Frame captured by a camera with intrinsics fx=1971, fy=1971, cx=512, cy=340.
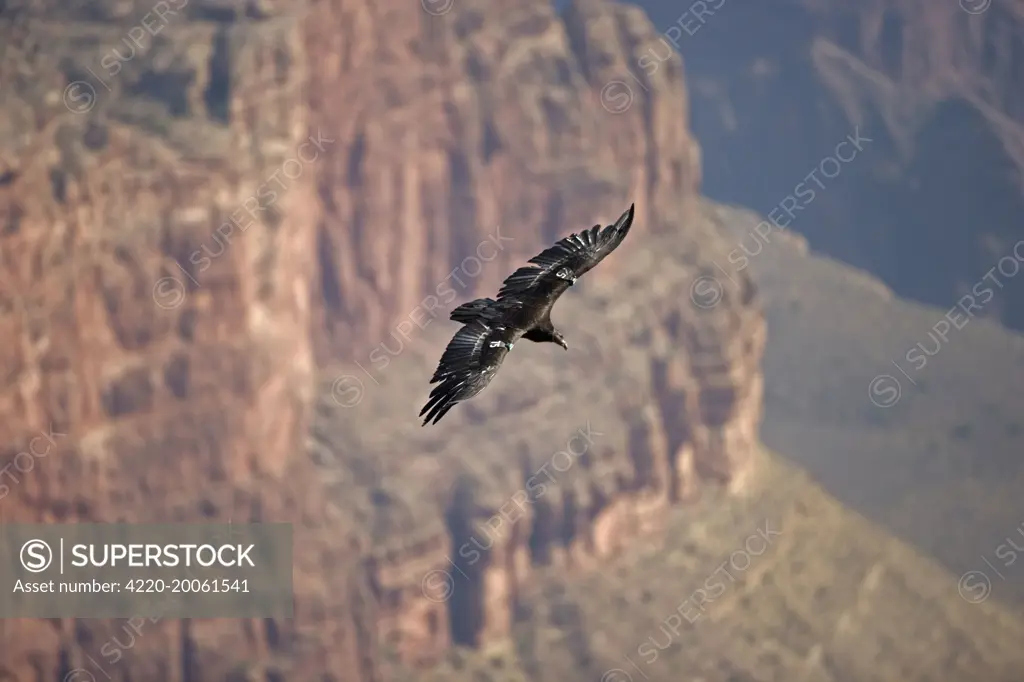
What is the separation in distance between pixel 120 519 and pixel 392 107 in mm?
43214

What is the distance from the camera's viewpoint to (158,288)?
15150 centimetres

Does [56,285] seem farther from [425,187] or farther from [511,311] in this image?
[511,311]

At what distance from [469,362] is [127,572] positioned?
360ft

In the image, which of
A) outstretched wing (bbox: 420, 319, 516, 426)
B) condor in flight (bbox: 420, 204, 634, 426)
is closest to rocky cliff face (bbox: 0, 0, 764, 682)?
condor in flight (bbox: 420, 204, 634, 426)

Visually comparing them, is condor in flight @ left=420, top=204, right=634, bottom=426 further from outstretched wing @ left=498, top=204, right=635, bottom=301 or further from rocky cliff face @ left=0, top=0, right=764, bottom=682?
rocky cliff face @ left=0, top=0, right=764, bottom=682

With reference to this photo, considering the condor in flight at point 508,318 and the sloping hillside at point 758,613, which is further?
the sloping hillside at point 758,613

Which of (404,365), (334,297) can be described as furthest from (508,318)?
(334,297)

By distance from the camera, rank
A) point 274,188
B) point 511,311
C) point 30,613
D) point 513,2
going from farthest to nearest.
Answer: point 513,2
point 274,188
point 30,613
point 511,311

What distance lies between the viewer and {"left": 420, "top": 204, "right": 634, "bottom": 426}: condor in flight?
4378 centimetres

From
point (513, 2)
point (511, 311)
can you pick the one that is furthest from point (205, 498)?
point (511, 311)

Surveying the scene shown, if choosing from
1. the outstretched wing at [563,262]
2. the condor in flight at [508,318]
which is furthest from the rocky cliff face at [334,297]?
the condor in flight at [508,318]

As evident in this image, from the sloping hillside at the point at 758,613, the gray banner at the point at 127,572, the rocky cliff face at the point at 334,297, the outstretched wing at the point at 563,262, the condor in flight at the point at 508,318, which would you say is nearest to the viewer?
the condor in flight at the point at 508,318

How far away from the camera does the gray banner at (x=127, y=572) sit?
148500 millimetres

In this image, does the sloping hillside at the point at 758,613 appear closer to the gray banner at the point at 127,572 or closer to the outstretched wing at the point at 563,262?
the gray banner at the point at 127,572
